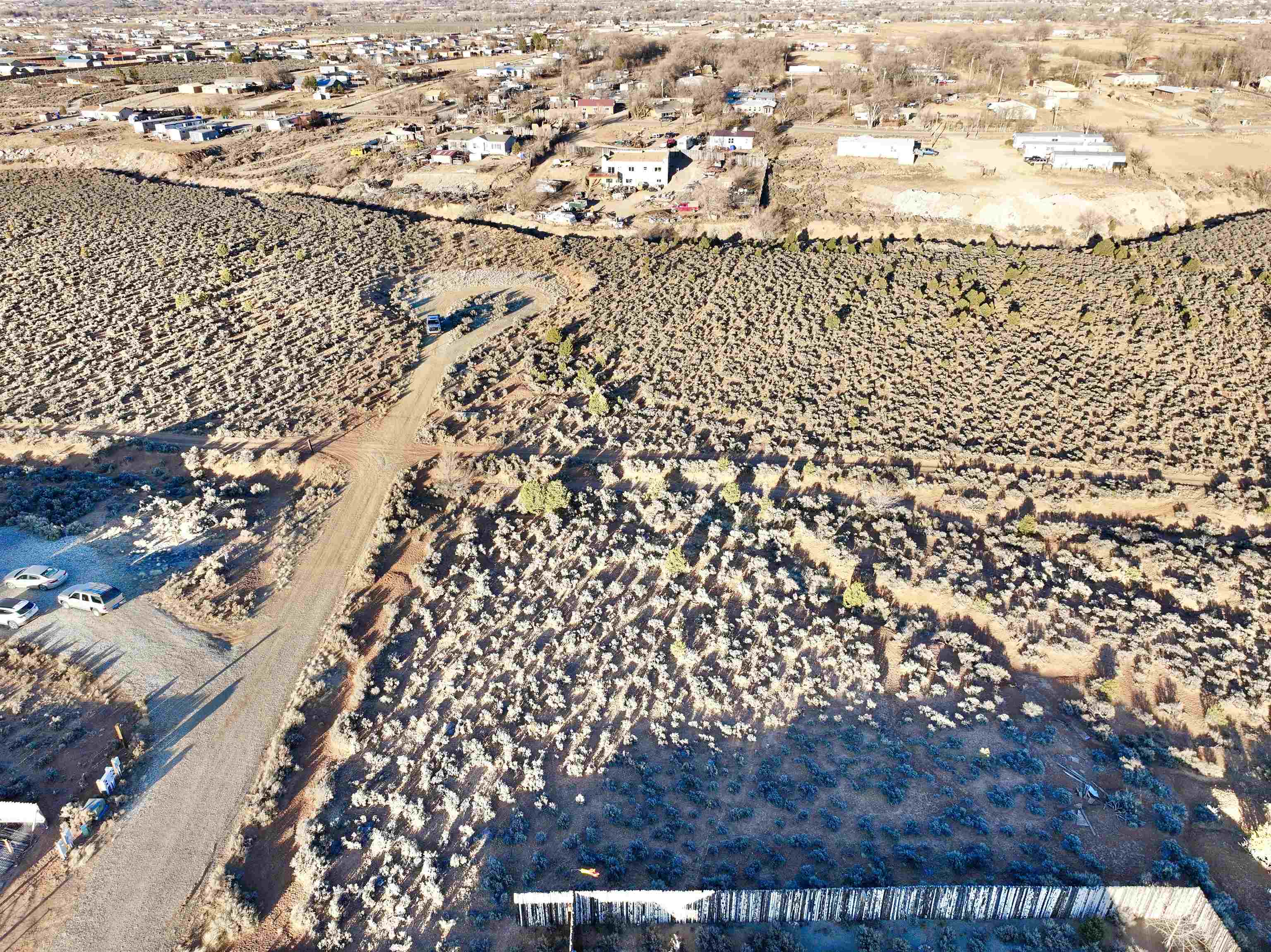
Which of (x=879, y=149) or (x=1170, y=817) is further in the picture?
(x=879, y=149)

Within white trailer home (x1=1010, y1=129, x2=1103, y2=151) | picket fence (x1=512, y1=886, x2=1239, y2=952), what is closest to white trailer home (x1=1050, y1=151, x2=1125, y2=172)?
white trailer home (x1=1010, y1=129, x2=1103, y2=151)

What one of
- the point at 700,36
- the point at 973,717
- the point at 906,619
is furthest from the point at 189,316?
the point at 700,36

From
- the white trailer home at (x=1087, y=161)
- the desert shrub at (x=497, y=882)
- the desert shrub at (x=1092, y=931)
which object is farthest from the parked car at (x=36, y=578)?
the white trailer home at (x=1087, y=161)

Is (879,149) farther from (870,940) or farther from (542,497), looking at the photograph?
(870,940)

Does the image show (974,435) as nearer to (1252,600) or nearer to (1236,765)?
(1252,600)

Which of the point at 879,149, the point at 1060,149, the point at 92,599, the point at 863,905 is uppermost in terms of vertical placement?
the point at 1060,149

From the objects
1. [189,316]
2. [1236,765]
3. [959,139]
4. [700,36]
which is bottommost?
[1236,765]

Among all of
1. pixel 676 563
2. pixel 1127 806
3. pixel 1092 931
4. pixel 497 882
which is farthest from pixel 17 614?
pixel 1127 806

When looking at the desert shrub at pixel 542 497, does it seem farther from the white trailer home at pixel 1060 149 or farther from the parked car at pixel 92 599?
the white trailer home at pixel 1060 149
